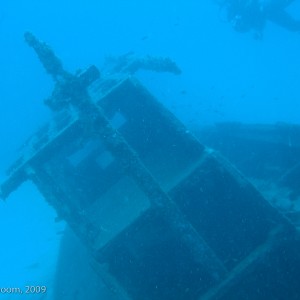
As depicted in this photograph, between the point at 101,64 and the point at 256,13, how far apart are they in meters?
25.8

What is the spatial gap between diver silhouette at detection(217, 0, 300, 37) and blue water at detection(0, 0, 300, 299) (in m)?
15.6

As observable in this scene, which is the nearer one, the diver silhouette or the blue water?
the diver silhouette

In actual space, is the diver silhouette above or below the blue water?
below

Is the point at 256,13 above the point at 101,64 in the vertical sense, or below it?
below

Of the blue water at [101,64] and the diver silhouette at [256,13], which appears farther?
the blue water at [101,64]

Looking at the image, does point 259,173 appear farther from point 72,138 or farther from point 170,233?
point 72,138

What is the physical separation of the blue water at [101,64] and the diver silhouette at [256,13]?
613 inches

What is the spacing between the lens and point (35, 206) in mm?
39156

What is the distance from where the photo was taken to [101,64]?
38.8 meters

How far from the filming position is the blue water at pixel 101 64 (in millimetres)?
34688

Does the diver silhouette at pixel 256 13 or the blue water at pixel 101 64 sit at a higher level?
the blue water at pixel 101 64

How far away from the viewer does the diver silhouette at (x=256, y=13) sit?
48.6 ft

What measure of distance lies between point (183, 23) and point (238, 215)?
58138 millimetres

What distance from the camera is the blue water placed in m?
34.7
